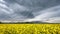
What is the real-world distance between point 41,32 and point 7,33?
7.76ft

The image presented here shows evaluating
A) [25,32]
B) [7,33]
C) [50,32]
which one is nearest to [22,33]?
[25,32]

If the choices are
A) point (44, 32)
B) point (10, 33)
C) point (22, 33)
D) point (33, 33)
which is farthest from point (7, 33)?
point (44, 32)

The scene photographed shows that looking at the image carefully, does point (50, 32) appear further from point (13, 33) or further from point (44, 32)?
point (13, 33)

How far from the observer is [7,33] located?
11.0 metres

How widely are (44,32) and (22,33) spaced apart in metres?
1.53

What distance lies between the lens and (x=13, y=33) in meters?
11.0

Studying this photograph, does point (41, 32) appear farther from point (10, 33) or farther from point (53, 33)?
point (10, 33)

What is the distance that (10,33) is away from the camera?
1098cm

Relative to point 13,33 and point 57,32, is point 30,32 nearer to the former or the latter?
point 13,33

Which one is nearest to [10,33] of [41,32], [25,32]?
[25,32]

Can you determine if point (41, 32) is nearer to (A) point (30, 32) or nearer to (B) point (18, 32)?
(A) point (30, 32)

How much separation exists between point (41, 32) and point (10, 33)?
2.16m

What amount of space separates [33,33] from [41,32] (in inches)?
22.1

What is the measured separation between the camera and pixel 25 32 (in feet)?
36.6
